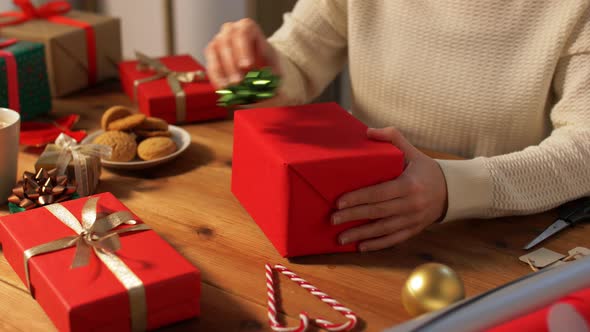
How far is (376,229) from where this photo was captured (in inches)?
33.3

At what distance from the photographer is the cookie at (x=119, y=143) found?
1044 millimetres

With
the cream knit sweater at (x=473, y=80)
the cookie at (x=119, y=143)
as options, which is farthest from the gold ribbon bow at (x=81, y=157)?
the cream knit sweater at (x=473, y=80)

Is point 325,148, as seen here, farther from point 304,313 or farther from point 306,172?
point 304,313

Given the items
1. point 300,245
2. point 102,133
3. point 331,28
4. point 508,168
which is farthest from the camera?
point 331,28

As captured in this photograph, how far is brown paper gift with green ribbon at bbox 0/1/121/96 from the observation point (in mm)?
1383

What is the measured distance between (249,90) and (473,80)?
0.45 metres

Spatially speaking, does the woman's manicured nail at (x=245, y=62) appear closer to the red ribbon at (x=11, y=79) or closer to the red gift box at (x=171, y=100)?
the red gift box at (x=171, y=100)

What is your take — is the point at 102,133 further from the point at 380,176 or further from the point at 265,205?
the point at 380,176

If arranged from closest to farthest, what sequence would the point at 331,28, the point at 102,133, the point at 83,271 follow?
the point at 83,271, the point at 102,133, the point at 331,28

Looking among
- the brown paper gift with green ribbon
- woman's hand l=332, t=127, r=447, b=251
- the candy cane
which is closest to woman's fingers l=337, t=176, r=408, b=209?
woman's hand l=332, t=127, r=447, b=251

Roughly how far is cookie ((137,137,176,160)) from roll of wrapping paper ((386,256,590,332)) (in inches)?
24.3

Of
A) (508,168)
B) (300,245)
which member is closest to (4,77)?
(300,245)

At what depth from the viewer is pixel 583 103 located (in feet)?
3.32

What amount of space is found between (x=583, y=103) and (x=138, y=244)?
2.31 feet
